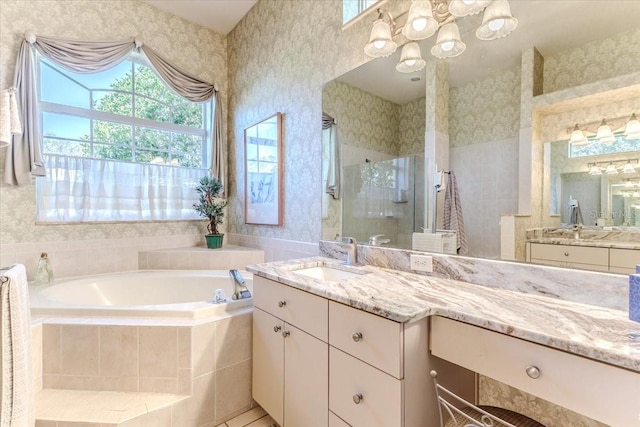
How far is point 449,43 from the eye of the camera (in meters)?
1.57

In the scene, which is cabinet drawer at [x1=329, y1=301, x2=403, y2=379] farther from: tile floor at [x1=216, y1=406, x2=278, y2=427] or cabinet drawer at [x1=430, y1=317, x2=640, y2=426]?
tile floor at [x1=216, y1=406, x2=278, y2=427]

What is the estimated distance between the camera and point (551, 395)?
0.80m

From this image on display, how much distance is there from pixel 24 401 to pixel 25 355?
0.15 m

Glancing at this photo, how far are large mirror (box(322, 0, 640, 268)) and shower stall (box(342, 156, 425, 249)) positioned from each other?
0.04 feet

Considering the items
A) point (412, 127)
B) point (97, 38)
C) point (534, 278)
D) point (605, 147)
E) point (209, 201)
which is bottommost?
point (534, 278)

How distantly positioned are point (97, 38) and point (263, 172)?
187 centimetres

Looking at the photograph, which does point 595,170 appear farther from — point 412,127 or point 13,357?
point 13,357

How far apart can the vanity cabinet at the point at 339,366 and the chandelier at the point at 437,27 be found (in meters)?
1.32

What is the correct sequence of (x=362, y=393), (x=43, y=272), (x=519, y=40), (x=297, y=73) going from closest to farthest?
(x=362, y=393) → (x=519, y=40) → (x=43, y=272) → (x=297, y=73)

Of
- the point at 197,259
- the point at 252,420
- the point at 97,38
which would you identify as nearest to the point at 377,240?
the point at 252,420

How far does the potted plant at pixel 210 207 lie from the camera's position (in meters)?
3.18

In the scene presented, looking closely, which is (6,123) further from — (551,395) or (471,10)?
(551,395)

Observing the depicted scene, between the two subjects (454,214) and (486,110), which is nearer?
(486,110)

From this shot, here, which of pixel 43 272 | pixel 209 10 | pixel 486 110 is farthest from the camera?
pixel 209 10
